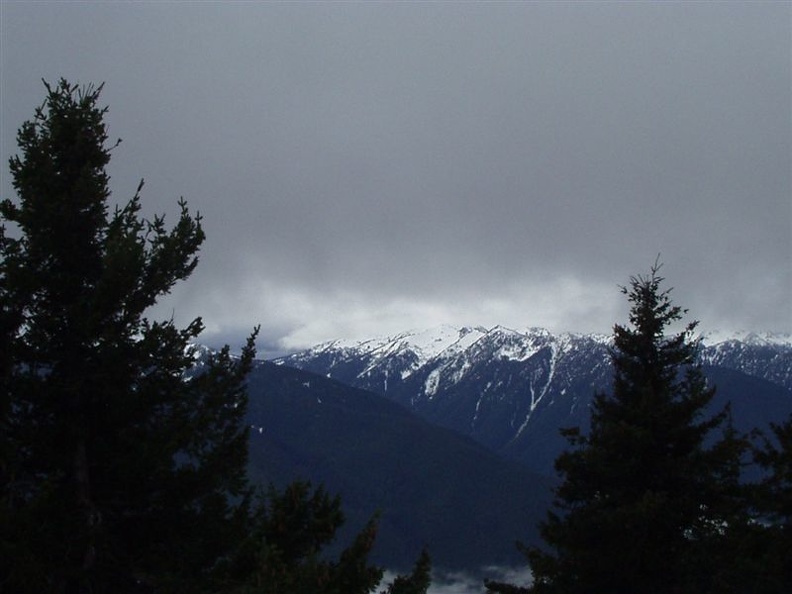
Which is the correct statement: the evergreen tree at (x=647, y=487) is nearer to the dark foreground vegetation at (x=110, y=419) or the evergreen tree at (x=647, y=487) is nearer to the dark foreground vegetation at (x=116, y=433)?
the dark foreground vegetation at (x=116, y=433)

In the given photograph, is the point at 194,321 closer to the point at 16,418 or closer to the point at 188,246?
the point at 188,246

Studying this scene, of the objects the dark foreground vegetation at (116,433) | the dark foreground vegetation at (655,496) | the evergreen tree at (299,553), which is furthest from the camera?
the dark foreground vegetation at (655,496)

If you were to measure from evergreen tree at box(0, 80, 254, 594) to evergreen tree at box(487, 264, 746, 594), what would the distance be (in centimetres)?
1070

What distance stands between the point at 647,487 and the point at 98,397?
1599 cm

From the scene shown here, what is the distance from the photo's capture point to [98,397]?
1697 cm

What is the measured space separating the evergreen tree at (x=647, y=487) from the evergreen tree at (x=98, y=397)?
35.1 feet

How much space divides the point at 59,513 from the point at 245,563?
4.00m

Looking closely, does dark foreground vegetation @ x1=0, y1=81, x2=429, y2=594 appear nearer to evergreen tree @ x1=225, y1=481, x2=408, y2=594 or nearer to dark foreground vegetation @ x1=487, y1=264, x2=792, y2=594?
evergreen tree @ x1=225, y1=481, x2=408, y2=594

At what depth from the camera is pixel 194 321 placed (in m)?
18.6

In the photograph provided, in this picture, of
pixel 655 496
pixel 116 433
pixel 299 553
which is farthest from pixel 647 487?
pixel 116 433

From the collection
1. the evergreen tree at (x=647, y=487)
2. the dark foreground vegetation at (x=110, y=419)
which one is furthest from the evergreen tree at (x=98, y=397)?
the evergreen tree at (x=647, y=487)

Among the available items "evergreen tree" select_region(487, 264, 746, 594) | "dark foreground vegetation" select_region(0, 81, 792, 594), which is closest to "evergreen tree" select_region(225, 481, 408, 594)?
"dark foreground vegetation" select_region(0, 81, 792, 594)

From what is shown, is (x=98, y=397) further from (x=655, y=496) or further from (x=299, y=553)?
(x=655, y=496)

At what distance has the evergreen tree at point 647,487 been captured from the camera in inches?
892
